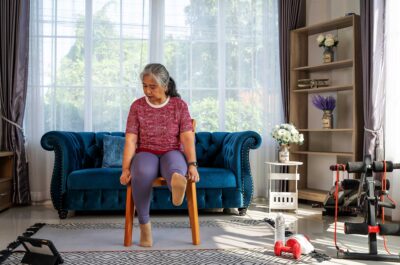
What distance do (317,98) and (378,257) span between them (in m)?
2.47

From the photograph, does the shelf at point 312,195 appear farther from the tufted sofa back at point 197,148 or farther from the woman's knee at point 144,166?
the woman's knee at point 144,166

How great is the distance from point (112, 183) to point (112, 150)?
0.49 meters

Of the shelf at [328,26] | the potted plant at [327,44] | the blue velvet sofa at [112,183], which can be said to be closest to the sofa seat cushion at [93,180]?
the blue velvet sofa at [112,183]

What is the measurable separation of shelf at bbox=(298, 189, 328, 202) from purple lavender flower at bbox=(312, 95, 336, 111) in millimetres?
880

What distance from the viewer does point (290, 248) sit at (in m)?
2.82

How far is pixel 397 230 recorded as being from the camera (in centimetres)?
275

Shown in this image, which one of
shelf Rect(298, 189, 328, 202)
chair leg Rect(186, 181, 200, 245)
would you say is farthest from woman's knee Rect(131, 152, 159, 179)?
shelf Rect(298, 189, 328, 202)

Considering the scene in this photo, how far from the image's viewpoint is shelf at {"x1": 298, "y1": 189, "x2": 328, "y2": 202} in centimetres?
483

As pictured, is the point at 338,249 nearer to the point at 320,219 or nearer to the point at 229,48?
the point at 320,219

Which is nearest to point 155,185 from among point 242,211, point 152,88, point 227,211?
point 152,88

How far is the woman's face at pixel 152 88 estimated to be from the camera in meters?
3.10

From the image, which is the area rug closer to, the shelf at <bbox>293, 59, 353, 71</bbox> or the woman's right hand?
the woman's right hand

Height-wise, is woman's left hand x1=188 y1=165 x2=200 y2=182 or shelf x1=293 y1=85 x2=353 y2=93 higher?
shelf x1=293 y1=85 x2=353 y2=93

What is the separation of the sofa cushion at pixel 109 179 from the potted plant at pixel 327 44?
1716mm
